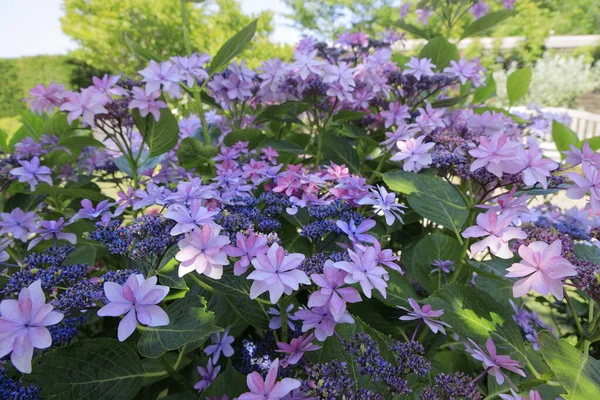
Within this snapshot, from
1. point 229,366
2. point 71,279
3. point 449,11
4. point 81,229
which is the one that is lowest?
point 229,366

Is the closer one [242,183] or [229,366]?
[229,366]

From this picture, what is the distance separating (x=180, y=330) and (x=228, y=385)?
0.17 metres

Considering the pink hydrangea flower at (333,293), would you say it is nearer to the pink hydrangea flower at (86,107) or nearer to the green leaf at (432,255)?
the green leaf at (432,255)

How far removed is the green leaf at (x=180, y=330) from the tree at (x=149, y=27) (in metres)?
6.72

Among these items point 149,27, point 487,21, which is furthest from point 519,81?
point 149,27

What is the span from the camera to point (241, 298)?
2.43 feet

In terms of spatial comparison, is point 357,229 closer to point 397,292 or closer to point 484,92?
point 397,292

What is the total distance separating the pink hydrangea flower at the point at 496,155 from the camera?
741 millimetres

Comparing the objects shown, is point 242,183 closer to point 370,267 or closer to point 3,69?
point 370,267

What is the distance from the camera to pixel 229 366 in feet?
2.47

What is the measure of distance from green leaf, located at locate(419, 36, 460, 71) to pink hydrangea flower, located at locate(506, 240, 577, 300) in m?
1.00

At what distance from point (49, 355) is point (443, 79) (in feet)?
3.89

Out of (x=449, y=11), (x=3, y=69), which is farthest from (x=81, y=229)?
(x=3, y=69)

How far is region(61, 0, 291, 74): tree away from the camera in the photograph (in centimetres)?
742
